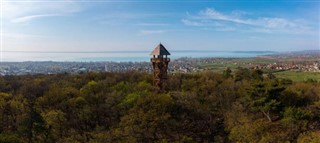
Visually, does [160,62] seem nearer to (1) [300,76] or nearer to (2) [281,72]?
(1) [300,76]

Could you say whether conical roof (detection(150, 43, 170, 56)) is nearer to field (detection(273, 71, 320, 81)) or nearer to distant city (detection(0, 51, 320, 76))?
distant city (detection(0, 51, 320, 76))

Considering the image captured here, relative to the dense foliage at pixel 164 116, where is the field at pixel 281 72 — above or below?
below

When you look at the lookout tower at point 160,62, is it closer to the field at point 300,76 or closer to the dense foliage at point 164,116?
the dense foliage at point 164,116

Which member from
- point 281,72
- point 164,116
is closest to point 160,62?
point 164,116

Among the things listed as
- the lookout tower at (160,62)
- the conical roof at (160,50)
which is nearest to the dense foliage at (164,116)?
the lookout tower at (160,62)

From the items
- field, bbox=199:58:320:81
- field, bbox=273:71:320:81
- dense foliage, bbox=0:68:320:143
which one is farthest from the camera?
field, bbox=199:58:320:81

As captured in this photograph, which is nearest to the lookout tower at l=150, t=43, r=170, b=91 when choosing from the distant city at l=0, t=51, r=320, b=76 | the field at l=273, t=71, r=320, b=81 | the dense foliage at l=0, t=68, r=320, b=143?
the dense foliage at l=0, t=68, r=320, b=143

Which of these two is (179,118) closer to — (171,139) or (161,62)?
(171,139)

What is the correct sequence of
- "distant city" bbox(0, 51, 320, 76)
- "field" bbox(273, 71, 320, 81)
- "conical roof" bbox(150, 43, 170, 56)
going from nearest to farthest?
"conical roof" bbox(150, 43, 170, 56) < "field" bbox(273, 71, 320, 81) < "distant city" bbox(0, 51, 320, 76)

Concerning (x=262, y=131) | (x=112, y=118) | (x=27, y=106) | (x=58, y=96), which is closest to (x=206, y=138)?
(x=262, y=131)
